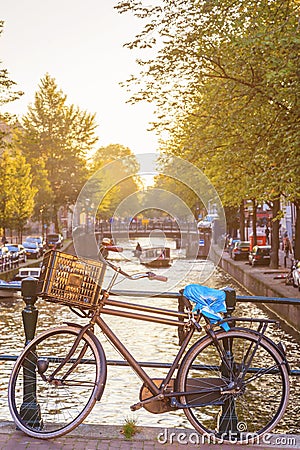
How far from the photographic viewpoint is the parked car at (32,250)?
2176 inches

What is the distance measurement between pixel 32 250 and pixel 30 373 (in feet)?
168

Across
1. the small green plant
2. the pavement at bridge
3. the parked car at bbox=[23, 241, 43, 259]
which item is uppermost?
the small green plant

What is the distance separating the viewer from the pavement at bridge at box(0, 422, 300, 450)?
4.70 metres

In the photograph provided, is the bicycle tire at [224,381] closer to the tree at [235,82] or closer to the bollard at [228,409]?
the bollard at [228,409]

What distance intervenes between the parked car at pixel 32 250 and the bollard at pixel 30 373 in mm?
50272

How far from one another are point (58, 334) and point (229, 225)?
195ft

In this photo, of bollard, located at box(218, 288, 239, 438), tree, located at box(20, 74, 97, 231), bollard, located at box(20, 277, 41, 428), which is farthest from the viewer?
tree, located at box(20, 74, 97, 231)

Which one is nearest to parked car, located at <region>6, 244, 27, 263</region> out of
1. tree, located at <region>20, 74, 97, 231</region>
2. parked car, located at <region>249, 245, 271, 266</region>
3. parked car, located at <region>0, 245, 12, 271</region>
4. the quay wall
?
parked car, located at <region>0, 245, 12, 271</region>

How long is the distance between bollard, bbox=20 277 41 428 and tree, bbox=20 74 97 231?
232 ft

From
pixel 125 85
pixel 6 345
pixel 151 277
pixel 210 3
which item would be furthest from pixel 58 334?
pixel 125 85

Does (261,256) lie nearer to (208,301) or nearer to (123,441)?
(208,301)

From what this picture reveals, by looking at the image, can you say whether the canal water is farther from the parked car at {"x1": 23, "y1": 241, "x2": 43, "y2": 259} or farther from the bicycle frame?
the parked car at {"x1": 23, "y1": 241, "x2": 43, "y2": 259}

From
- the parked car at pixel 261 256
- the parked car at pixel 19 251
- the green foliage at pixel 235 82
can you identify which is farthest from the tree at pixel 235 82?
the parked car at pixel 19 251

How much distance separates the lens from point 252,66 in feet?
59.7
